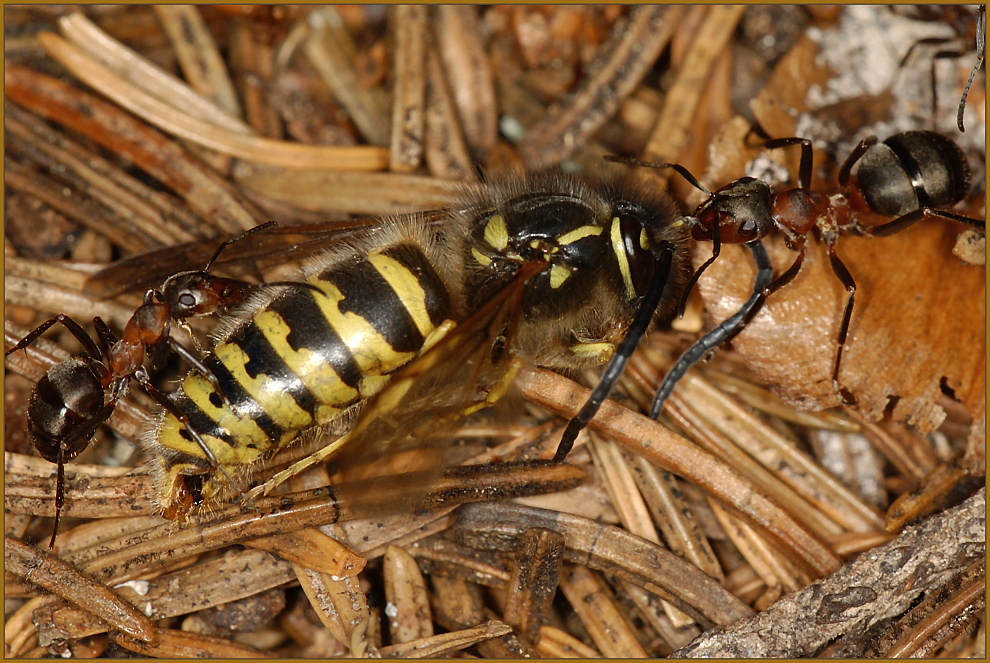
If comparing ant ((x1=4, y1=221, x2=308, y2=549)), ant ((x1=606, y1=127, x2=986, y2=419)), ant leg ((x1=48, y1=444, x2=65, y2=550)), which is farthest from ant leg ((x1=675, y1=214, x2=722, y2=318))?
ant leg ((x1=48, y1=444, x2=65, y2=550))

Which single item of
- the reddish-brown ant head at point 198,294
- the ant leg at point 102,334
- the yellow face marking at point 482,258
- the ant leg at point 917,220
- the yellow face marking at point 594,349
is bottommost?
the ant leg at point 917,220

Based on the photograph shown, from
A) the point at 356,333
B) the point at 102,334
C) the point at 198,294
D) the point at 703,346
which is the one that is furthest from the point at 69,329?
the point at 703,346

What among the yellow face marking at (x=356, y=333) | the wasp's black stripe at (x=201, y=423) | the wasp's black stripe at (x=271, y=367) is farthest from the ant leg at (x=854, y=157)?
the wasp's black stripe at (x=201, y=423)

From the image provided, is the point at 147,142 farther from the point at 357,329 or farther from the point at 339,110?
the point at 357,329

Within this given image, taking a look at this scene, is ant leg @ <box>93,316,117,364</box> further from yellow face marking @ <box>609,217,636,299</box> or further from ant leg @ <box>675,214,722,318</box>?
ant leg @ <box>675,214,722,318</box>

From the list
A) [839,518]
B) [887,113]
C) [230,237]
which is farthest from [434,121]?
[839,518]

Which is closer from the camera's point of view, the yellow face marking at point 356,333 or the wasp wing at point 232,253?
the yellow face marking at point 356,333

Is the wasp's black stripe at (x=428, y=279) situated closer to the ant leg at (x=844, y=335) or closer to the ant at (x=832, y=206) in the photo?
the ant at (x=832, y=206)

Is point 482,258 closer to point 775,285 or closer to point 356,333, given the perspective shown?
point 356,333
